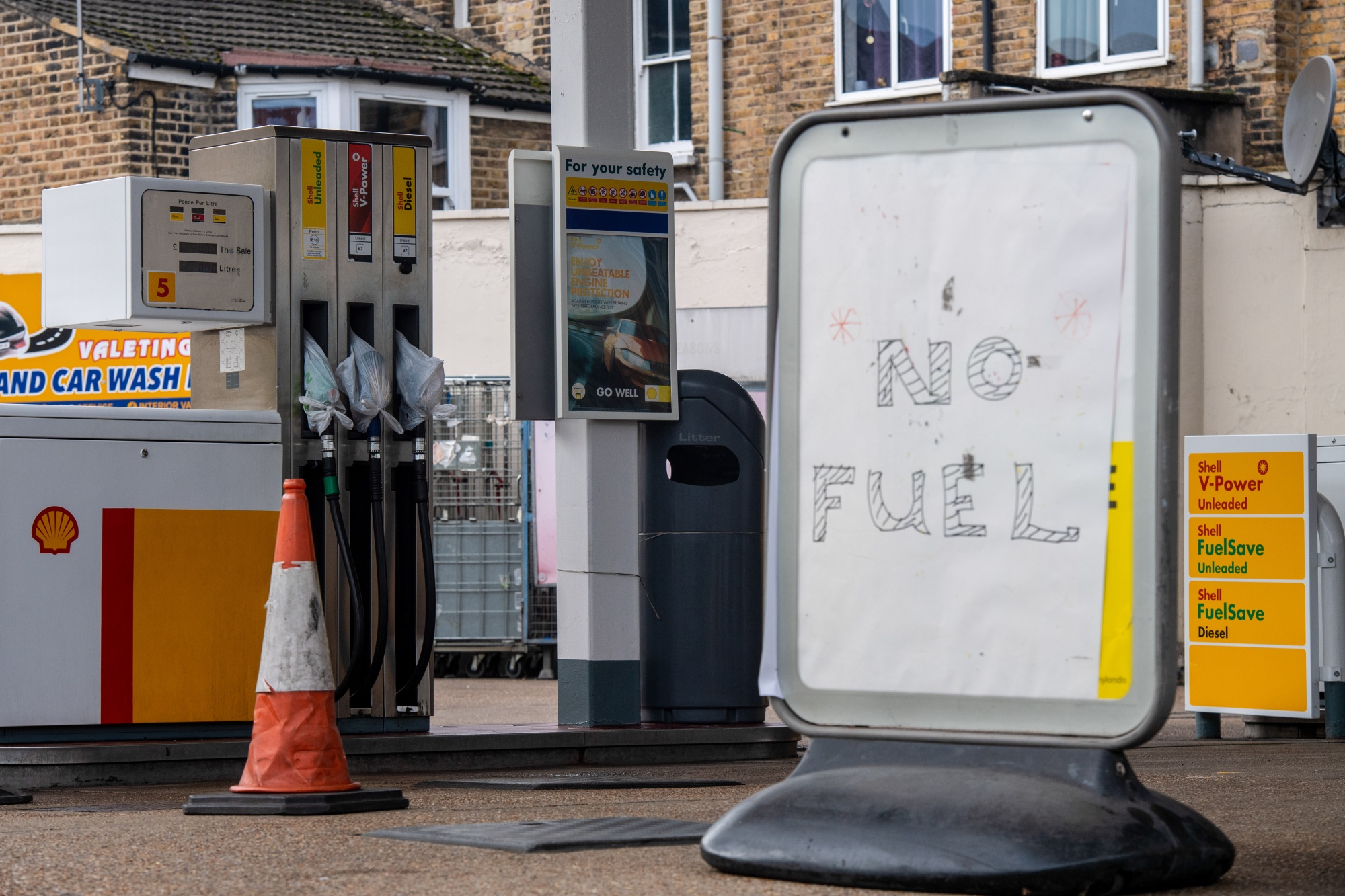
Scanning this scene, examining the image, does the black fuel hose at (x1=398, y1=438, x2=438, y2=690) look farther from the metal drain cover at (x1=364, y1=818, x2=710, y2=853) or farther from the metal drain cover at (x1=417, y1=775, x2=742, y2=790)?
the metal drain cover at (x1=364, y1=818, x2=710, y2=853)

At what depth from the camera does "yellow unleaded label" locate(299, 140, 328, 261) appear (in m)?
9.00

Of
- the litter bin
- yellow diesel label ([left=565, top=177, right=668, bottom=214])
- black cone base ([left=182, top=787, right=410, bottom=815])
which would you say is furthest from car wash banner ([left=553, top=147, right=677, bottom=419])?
black cone base ([left=182, top=787, right=410, bottom=815])

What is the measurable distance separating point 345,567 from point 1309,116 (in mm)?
9113

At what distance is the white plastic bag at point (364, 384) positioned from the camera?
29.3ft

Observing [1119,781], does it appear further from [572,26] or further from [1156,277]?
[572,26]

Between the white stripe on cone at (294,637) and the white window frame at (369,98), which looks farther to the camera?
the white window frame at (369,98)

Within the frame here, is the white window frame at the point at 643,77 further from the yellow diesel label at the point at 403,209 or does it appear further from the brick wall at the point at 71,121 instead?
the yellow diesel label at the point at 403,209

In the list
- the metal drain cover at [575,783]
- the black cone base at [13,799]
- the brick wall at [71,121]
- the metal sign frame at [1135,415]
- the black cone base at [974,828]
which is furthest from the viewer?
the brick wall at [71,121]

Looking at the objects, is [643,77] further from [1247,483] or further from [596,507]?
[596,507]

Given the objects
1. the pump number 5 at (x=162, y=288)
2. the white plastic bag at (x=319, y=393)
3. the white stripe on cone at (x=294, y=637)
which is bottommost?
the white stripe on cone at (x=294, y=637)

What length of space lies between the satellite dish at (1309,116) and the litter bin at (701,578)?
675 cm

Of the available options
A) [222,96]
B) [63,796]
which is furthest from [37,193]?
[63,796]

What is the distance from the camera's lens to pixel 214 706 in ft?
27.4

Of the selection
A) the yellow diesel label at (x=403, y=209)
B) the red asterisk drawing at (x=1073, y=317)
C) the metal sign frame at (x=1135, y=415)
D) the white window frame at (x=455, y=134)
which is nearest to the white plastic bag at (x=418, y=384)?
the yellow diesel label at (x=403, y=209)
